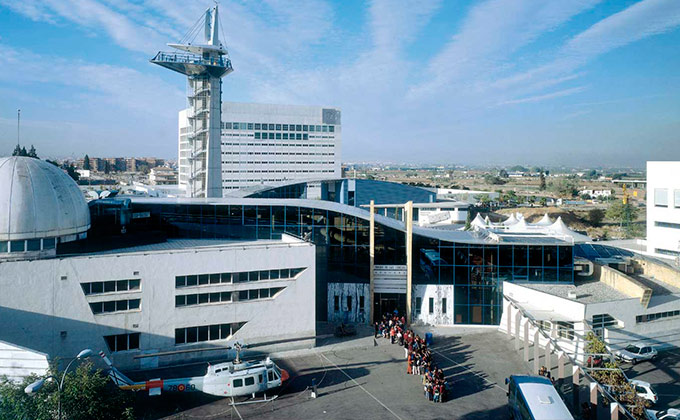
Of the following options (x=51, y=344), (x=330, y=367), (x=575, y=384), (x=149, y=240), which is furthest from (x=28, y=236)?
(x=575, y=384)

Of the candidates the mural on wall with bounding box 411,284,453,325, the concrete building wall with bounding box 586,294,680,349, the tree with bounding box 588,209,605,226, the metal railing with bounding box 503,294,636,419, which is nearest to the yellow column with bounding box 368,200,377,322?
the mural on wall with bounding box 411,284,453,325

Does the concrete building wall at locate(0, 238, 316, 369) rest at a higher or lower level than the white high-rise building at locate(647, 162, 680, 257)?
lower

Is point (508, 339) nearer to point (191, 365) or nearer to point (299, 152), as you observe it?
point (191, 365)

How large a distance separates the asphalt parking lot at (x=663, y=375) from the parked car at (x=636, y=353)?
0.77ft

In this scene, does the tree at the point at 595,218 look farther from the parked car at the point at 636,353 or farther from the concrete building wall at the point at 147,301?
the concrete building wall at the point at 147,301

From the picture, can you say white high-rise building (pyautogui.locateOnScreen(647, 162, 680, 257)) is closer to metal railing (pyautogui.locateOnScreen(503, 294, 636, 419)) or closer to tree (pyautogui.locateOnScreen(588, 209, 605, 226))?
metal railing (pyautogui.locateOnScreen(503, 294, 636, 419))

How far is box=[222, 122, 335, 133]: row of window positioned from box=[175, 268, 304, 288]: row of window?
60668mm

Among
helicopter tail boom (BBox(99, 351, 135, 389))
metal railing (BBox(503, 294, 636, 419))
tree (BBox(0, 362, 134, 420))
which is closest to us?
tree (BBox(0, 362, 134, 420))

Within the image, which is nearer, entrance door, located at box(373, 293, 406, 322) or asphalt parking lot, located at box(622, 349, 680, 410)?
asphalt parking lot, located at box(622, 349, 680, 410)

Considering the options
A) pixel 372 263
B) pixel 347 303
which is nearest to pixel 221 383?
pixel 347 303

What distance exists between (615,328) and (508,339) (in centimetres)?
498

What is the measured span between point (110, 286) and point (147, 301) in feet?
5.37

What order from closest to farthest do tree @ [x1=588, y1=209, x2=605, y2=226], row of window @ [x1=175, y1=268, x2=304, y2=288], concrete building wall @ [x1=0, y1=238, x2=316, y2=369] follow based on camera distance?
concrete building wall @ [x1=0, y1=238, x2=316, y2=369] < row of window @ [x1=175, y1=268, x2=304, y2=288] < tree @ [x1=588, y1=209, x2=605, y2=226]

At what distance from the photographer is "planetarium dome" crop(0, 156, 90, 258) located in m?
19.9
